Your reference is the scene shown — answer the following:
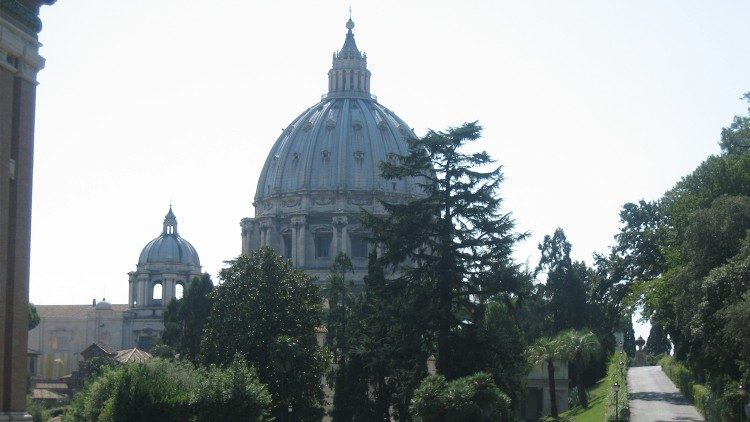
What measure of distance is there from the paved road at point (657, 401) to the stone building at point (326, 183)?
188 ft

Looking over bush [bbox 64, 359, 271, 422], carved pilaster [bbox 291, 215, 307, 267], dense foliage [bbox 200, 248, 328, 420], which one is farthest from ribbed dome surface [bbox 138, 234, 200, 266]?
bush [bbox 64, 359, 271, 422]

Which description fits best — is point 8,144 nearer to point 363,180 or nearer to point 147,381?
point 147,381

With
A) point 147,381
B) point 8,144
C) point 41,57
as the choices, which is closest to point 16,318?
point 8,144

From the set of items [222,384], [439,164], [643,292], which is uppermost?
[439,164]

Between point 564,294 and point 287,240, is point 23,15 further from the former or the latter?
point 287,240

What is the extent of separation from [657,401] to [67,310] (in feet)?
361

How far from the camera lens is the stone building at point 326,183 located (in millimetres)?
123375

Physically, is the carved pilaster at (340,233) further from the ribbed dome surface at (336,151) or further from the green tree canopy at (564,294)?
the green tree canopy at (564,294)

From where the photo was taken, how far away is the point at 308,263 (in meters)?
122

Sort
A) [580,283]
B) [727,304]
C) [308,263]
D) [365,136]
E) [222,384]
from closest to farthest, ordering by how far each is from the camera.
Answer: [727,304]
[222,384]
[580,283]
[308,263]
[365,136]

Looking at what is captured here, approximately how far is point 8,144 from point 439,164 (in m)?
22.6

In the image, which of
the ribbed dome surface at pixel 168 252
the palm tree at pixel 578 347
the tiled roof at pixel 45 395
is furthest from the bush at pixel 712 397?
the ribbed dome surface at pixel 168 252

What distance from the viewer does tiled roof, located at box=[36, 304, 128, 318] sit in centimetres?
14788

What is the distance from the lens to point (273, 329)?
47125 millimetres
